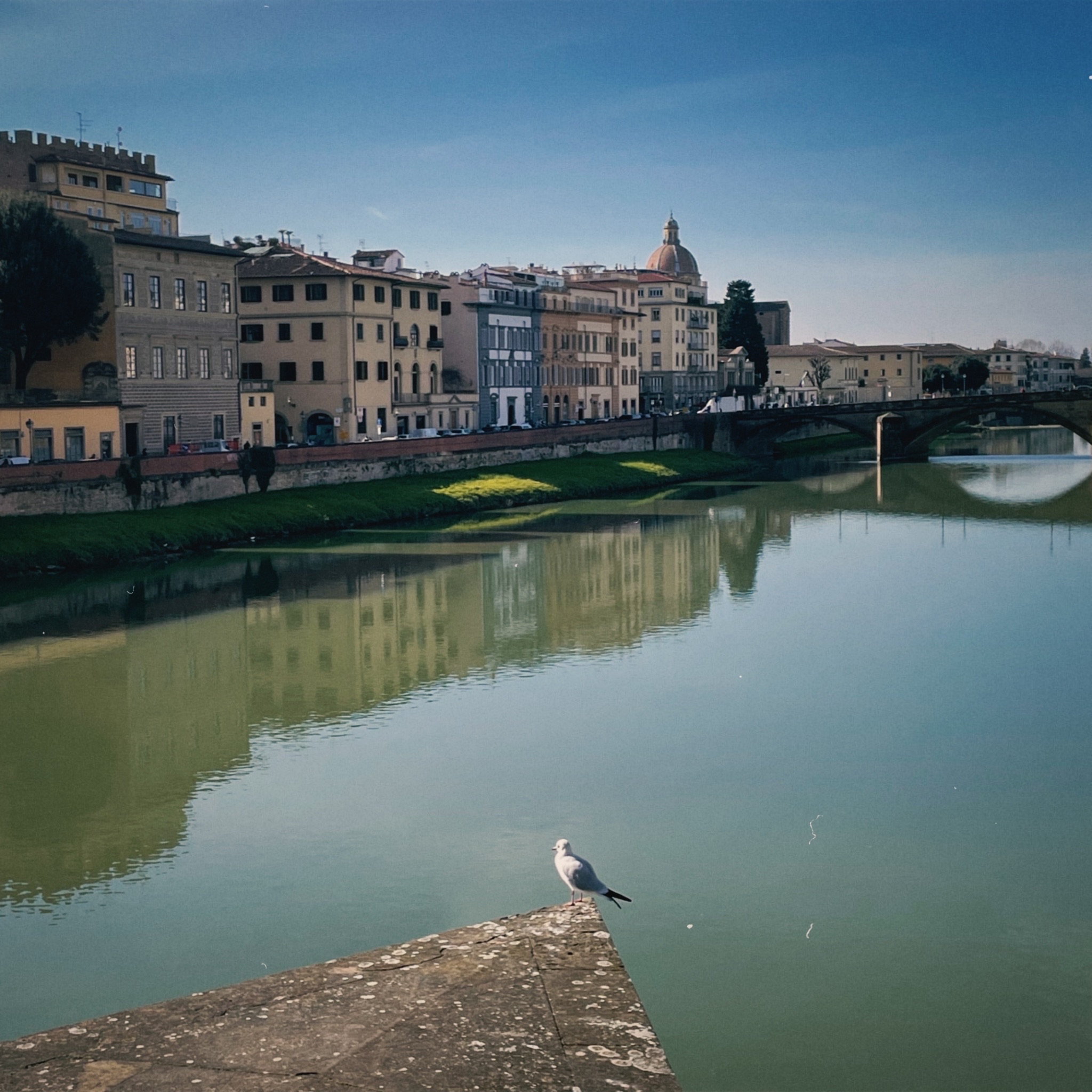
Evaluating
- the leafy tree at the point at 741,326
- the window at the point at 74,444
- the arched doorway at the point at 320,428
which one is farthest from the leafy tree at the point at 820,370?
the window at the point at 74,444

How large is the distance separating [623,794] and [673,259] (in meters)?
99.9

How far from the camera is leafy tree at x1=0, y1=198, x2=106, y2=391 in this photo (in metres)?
39.6

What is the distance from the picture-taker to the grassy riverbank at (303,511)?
3388cm

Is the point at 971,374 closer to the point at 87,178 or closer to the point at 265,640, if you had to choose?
the point at 87,178

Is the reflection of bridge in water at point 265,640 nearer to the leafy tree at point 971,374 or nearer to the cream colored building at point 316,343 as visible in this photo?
the cream colored building at point 316,343

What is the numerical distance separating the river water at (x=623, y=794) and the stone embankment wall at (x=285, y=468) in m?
4.15

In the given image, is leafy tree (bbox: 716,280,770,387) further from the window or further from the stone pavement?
the stone pavement

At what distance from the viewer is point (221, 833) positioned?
48.1 feet

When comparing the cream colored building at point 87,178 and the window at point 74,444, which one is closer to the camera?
the window at point 74,444

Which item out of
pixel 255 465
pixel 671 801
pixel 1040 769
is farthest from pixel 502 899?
pixel 255 465

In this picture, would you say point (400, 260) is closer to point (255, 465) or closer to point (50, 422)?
point (255, 465)

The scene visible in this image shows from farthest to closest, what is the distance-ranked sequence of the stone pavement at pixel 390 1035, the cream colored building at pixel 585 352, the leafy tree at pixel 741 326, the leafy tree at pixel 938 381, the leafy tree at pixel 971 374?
the leafy tree at pixel 971 374 → the leafy tree at pixel 938 381 → the leafy tree at pixel 741 326 → the cream colored building at pixel 585 352 → the stone pavement at pixel 390 1035

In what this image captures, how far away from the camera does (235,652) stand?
24953mm

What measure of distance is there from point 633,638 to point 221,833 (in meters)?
11.5
